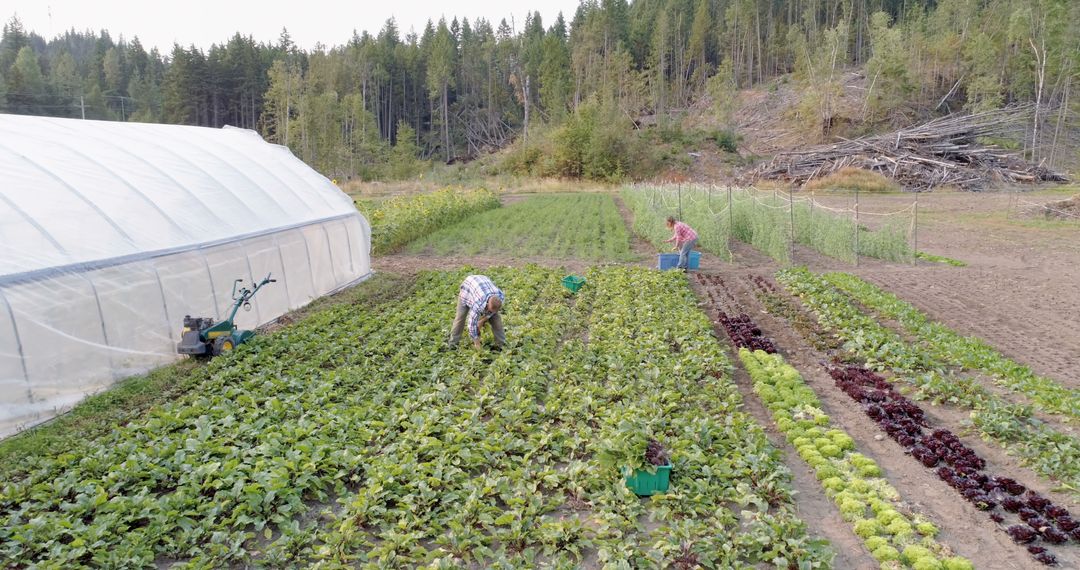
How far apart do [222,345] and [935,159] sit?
4147 centimetres

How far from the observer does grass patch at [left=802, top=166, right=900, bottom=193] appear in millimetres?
37688

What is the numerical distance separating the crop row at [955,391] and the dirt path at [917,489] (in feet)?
0.52

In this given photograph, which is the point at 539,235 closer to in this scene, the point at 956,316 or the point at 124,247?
the point at 956,316

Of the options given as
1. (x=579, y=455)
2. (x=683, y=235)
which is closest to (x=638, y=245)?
(x=683, y=235)

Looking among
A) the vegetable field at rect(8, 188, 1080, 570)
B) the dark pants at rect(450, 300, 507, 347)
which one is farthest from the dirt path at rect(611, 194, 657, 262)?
the dark pants at rect(450, 300, 507, 347)

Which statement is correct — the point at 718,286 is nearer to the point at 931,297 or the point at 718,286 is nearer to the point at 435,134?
the point at 931,297

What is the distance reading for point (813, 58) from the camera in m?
66.1

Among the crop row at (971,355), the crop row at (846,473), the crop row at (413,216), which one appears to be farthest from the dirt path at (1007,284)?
the crop row at (413,216)

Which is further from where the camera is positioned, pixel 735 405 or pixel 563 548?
pixel 735 405

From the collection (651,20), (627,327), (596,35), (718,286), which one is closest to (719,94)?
(596,35)

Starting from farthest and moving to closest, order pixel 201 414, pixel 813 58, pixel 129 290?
pixel 813 58 < pixel 129 290 < pixel 201 414

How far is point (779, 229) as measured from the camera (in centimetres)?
1703

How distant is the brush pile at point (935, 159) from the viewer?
37.8 meters

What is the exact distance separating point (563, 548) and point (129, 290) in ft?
21.5
